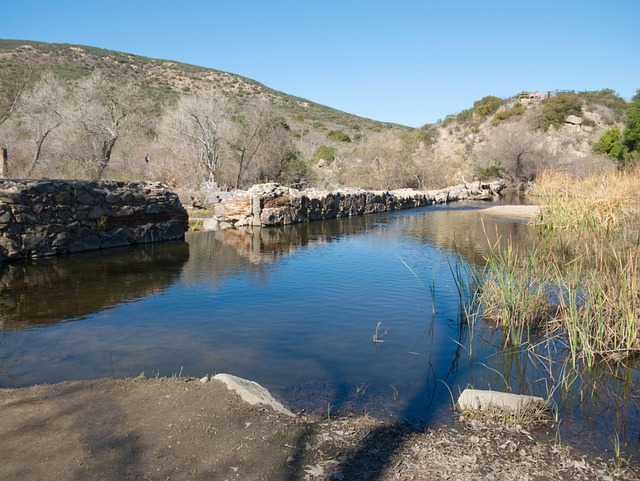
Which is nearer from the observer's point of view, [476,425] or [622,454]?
[622,454]

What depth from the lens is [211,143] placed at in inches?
902

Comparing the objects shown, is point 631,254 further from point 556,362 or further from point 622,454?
point 622,454

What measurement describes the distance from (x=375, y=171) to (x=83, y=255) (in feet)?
71.9

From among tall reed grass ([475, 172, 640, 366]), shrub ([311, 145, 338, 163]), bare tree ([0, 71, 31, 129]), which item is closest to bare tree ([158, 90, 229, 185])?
bare tree ([0, 71, 31, 129])

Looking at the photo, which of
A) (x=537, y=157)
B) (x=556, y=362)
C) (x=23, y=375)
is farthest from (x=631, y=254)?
(x=537, y=157)

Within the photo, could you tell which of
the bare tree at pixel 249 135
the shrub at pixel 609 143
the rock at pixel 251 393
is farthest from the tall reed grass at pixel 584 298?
the shrub at pixel 609 143

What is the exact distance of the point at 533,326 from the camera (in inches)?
224

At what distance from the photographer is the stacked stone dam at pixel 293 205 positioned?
52.5 ft

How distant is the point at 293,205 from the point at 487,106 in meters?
44.9

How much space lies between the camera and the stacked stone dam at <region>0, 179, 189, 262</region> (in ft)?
30.7

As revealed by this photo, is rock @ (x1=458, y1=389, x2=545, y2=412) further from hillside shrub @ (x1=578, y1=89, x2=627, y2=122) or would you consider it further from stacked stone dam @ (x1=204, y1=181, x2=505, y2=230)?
hillside shrub @ (x1=578, y1=89, x2=627, y2=122)

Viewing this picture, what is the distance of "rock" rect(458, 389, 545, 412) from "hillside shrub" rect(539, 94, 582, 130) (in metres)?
49.1

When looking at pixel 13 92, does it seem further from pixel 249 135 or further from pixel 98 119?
pixel 249 135

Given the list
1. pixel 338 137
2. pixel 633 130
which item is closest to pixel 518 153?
pixel 633 130
